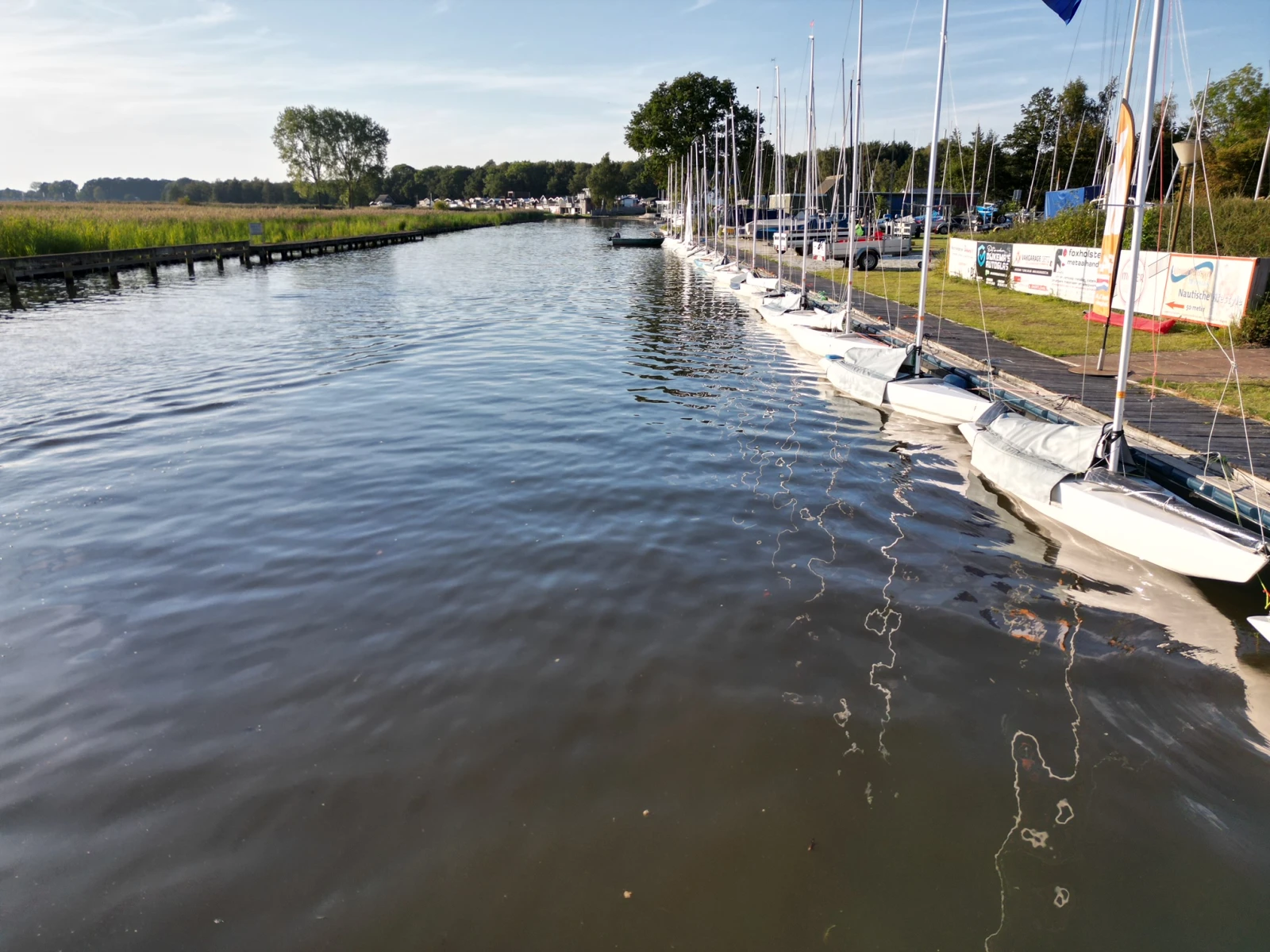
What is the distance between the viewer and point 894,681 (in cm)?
741

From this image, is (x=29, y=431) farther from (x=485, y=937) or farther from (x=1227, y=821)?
(x=1227, y=821)

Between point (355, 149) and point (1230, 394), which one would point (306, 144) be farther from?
point (1230, 394)

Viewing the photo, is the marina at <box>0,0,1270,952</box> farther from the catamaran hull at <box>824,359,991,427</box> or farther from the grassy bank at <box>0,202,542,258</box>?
the grassy bank at <box>0,202,542,258</box>

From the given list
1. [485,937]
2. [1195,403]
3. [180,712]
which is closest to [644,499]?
[180,712]

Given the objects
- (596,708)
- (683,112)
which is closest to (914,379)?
(596,708)

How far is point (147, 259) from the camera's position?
45219 mm

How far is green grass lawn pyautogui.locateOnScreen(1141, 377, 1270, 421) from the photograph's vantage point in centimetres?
1388

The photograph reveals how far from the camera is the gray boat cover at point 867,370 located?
17672 millimetres

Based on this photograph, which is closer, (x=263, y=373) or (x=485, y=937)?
(x=485, y=937)

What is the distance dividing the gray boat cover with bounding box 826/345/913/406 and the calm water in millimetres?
→ 3482

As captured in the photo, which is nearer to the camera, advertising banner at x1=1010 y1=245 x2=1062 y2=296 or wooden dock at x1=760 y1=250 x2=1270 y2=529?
wooden dock at x1=760 y1=250 x2=1270 y2=529

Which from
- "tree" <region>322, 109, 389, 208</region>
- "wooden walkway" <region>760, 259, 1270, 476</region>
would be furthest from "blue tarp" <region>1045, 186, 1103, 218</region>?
"tree" <region>322, 109, 389, 208</region>

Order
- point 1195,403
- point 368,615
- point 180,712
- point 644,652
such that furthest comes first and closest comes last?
point 1195,403 → point 368,615 → point 644,652 → point 180,712

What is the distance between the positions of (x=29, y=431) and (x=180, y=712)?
11.5 meters
